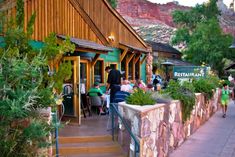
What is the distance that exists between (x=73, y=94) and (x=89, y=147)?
2.80 m

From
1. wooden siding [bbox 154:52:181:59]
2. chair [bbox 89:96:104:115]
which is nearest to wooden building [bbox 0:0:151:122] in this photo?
chair [bbox 89:96:104:115]

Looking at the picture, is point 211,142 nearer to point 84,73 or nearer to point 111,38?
point 84,73

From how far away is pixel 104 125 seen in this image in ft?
27.6

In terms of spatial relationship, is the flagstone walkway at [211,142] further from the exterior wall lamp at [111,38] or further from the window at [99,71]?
the exterior wall lamp at [111,38]

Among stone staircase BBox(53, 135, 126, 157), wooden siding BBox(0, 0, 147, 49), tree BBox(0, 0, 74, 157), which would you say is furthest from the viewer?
wooden siding BBox(0, 0, 147, 49)

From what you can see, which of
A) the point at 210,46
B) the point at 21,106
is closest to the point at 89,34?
the point at 21,106

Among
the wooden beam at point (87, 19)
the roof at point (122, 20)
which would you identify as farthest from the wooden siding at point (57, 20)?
the roof at point (122, 20)

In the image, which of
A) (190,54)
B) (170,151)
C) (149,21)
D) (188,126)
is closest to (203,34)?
(190,54)

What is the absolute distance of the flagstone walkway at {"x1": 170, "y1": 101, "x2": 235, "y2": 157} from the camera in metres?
7.62

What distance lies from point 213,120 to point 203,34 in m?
17.2

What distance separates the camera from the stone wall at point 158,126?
5.79 meters

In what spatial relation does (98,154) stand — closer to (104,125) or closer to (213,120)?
(104,125)

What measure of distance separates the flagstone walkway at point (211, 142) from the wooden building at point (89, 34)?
2813mm

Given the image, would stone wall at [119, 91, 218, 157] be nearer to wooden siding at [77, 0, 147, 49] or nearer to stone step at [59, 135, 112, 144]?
stone step at [59, 135, 112, 144]
